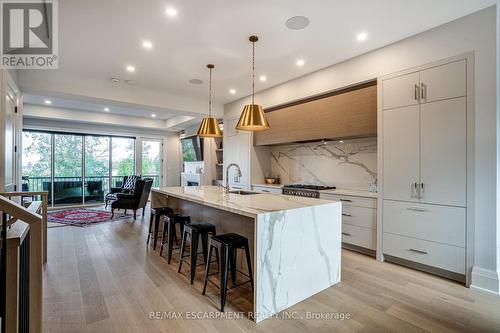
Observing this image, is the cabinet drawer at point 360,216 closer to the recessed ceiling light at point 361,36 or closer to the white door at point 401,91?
the white door at point 401,91

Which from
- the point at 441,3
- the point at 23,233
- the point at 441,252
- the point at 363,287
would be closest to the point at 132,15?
the point at 23,233

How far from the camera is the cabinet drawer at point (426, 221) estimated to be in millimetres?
2641

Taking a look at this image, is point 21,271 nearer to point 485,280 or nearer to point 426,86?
point 485,280

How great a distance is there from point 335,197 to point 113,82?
4.28m

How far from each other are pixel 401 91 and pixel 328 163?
1.72 meters

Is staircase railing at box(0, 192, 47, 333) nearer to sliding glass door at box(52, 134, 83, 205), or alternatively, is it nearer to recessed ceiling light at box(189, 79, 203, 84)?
recessed ceiling light at box(189, 79, 203, 84)

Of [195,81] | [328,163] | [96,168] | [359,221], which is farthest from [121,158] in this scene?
[359,221]

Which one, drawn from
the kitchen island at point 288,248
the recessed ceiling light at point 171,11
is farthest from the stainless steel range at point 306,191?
the recessed ceiling light at point 171,11

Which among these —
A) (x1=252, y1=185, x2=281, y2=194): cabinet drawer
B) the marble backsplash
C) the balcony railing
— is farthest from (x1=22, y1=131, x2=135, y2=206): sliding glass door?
the marble backsplash

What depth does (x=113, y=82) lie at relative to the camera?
4.55 metres

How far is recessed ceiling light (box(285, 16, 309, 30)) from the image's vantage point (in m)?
2.63

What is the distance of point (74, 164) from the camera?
24.3 ft

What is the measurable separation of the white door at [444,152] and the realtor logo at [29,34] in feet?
13.1

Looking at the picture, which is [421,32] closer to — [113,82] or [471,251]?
[471,251]
